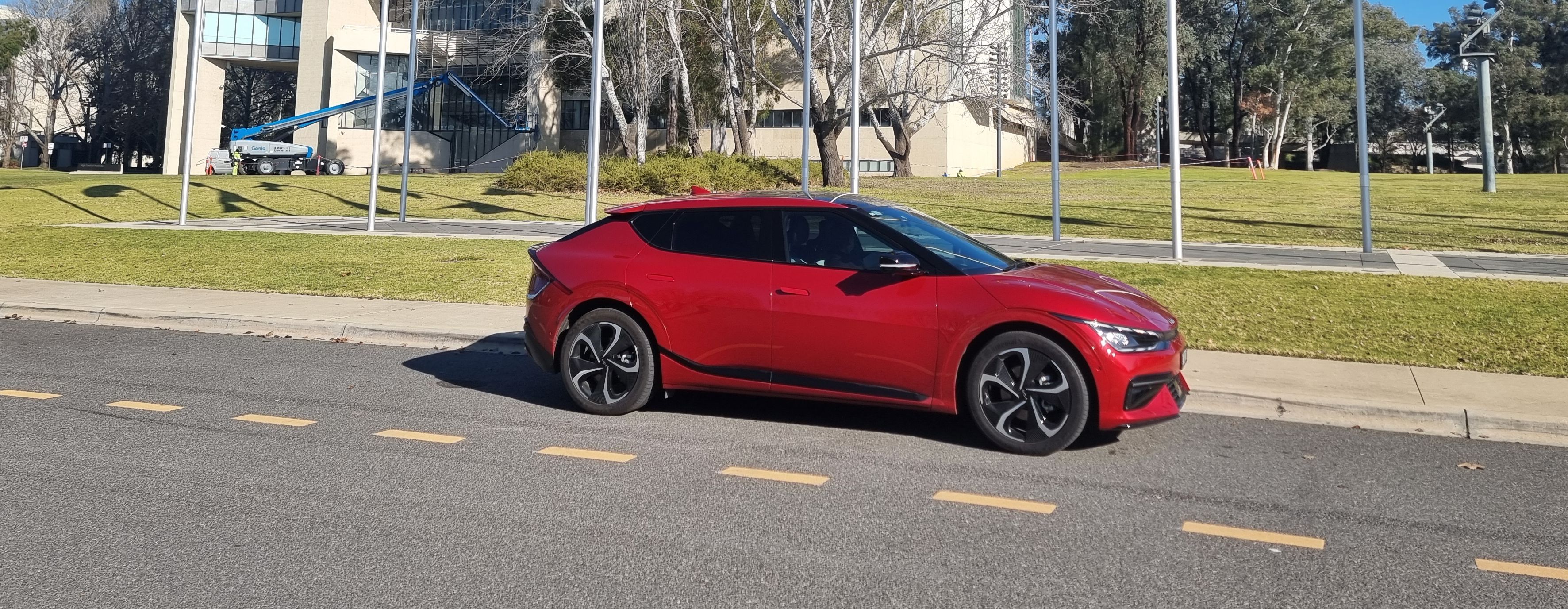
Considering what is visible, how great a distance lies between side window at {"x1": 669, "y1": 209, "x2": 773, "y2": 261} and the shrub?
2442cm

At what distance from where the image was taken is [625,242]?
24.3ft

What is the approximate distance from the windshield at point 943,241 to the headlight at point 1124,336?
0.72m

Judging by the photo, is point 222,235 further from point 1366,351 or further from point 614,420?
point 1366,351

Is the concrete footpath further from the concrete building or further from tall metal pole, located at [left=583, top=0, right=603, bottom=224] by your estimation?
the concrete building

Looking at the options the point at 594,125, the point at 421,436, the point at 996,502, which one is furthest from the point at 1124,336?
the point at 594,125

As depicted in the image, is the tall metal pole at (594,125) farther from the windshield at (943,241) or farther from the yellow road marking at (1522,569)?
the yellow road marking at (1522,569)

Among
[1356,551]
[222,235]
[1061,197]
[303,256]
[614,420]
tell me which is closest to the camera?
[1356,551]

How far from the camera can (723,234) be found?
718 centimetres

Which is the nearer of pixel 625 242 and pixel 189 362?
pixel 625 242

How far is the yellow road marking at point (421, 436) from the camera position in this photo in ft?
21.7

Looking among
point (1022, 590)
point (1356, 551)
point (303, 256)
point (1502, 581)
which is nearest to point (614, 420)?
point (1022, 590)

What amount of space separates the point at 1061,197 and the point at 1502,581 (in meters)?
29.6

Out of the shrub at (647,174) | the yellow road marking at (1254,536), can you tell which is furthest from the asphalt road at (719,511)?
the shrub at (647,174)

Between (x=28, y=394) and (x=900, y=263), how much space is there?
20.1 ft
